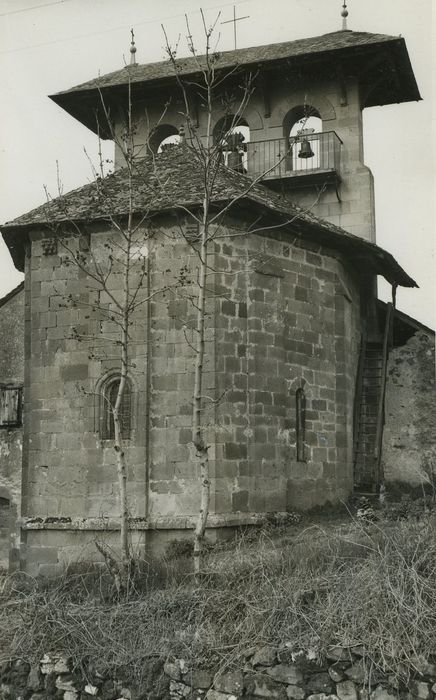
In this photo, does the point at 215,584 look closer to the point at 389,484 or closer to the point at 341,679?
the point at 341,679

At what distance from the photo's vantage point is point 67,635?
906cm

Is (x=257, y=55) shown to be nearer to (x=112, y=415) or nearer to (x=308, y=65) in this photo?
(x=308, y=65)

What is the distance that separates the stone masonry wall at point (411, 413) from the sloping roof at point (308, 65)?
551 centimetres

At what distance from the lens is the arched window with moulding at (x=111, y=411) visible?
13.5m

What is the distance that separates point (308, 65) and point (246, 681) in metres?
13.6

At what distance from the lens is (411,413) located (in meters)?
18.2

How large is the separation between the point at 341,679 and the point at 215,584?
78.7 inches

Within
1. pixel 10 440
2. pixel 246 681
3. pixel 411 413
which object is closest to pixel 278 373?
pixel 411 413

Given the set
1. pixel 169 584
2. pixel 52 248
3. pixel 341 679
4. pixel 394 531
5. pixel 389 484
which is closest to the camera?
pixel 341 679

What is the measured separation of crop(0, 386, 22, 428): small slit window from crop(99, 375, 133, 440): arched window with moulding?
413 cm

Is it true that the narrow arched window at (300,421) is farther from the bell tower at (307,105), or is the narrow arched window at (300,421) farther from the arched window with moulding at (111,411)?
the bell tower at (307,105)

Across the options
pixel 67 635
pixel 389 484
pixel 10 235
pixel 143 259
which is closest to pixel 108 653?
pixel 67 635

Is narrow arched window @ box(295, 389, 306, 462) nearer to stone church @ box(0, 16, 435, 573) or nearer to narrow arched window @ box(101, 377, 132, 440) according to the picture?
stone church @ box(0, 16, 435, 573)

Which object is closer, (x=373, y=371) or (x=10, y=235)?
(x=10, y=235)
